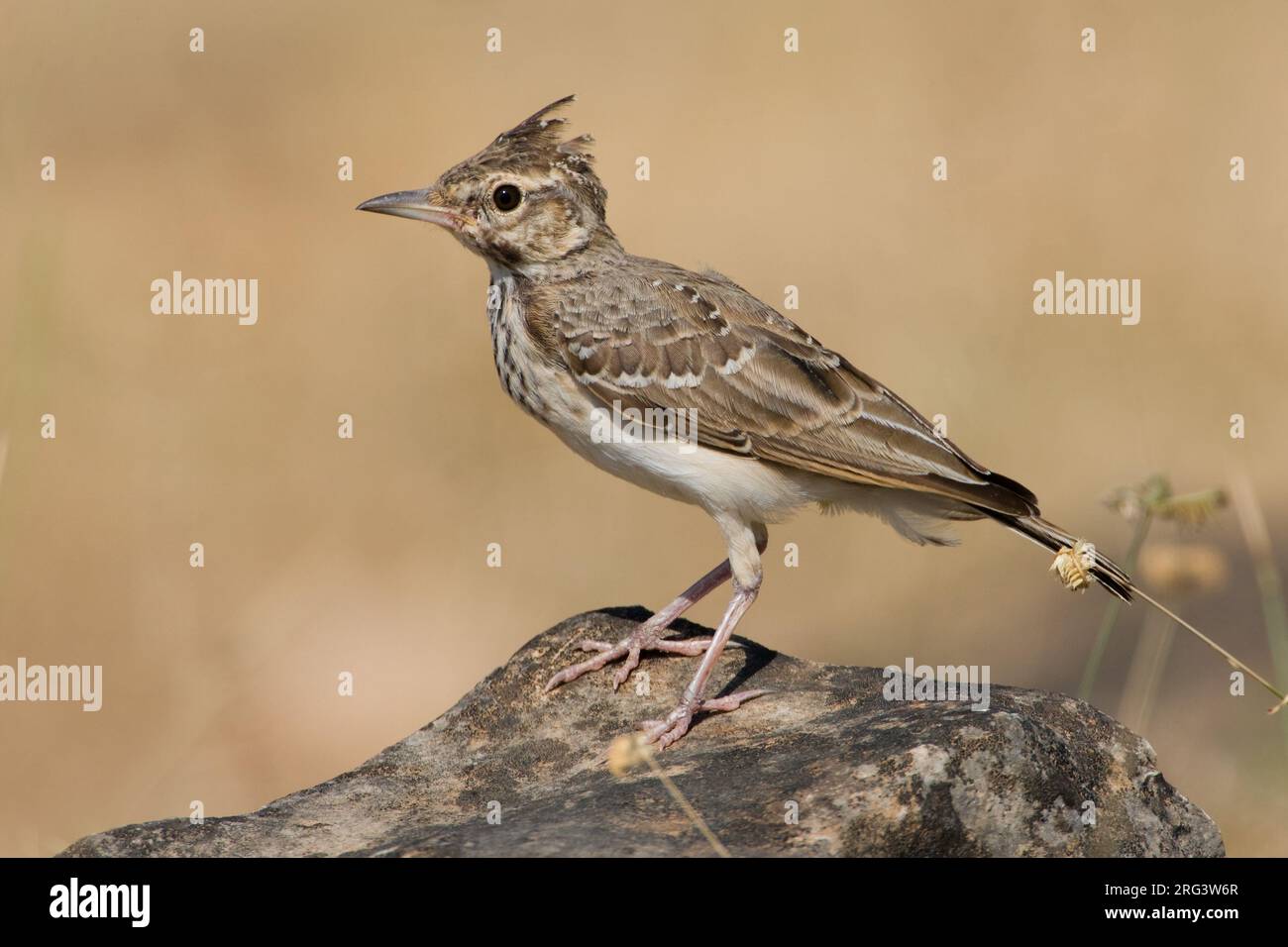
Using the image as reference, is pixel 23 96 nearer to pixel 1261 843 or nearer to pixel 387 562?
pixel 387 562

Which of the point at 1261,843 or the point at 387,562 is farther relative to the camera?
the point at 387,562

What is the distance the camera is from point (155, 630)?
59.4ft

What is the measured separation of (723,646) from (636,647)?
0.56 m

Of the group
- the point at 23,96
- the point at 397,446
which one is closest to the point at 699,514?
the point at 397,446

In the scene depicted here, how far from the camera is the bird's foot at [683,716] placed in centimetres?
841

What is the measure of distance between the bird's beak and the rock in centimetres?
272

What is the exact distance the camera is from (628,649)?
9.43 metres

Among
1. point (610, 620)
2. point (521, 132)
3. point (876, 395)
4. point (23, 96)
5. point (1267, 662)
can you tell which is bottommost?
point (1267, 662)

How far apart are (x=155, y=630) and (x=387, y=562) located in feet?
8.80
